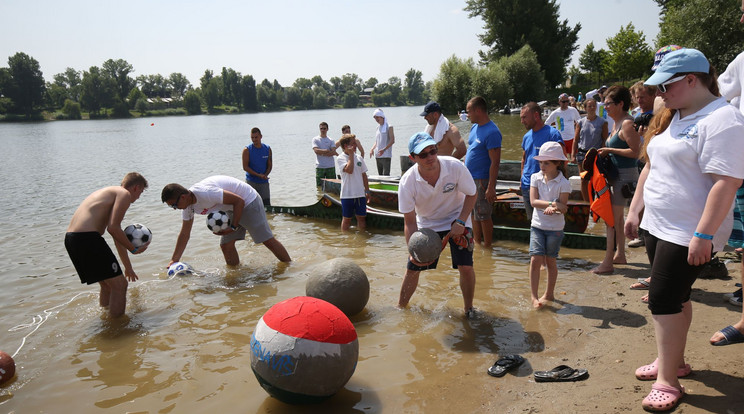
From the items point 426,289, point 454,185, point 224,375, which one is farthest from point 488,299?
point 224,375

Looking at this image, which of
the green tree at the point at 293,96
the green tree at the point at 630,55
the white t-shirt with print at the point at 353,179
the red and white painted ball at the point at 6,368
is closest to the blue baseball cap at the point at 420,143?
the white t-shirt with print at the point at 353,179

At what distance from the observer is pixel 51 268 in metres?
9.71

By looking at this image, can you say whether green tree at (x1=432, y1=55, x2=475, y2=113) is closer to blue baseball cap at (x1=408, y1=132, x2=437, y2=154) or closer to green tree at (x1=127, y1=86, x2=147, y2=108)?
blue baseball cap at (x1=408, y1=132, x2=437, y2=154)

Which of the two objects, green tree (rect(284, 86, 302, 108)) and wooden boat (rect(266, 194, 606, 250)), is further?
green tree (rect(284, 86, 302, 108))

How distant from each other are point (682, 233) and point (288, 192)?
52.1ft

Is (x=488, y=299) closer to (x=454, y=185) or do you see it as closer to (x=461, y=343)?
(x=461, y=343)

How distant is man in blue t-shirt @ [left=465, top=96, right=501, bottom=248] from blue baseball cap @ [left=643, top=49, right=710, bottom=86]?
4.20 meters

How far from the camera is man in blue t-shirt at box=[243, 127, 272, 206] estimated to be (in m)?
11.9

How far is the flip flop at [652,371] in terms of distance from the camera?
3.87 metres

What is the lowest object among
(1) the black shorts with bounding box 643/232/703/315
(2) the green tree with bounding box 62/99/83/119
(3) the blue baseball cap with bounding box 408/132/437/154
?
(1) the black shorts with bounding box 643/232/703/315

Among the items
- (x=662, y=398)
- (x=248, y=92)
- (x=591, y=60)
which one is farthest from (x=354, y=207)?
A: (x=248, y=92)

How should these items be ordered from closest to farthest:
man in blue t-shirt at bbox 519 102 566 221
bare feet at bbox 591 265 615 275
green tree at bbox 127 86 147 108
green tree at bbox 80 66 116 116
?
1. bare feet at bbox 591 265 615 275
2. man in blue t-shirt at bbox 519 102 566 221
3. green tree at bbox 80 66 116 116
4. green tree at bbox 127 86 147 108

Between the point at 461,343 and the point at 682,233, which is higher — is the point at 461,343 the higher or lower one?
the lower one

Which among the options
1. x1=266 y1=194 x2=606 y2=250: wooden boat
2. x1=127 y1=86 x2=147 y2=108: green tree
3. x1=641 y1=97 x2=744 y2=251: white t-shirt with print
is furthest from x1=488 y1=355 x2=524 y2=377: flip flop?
x1=127 y1=86 x2=147 y2=108: green tree
